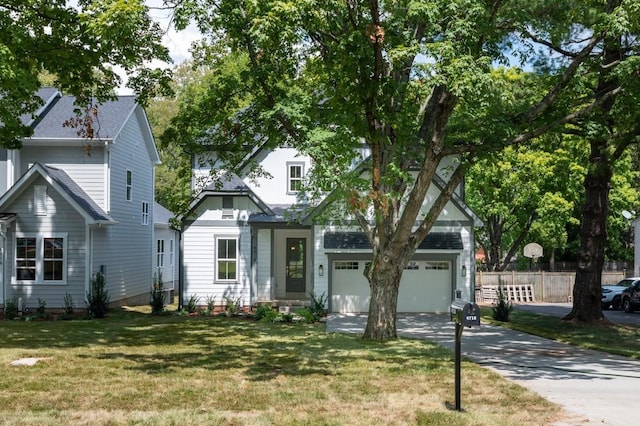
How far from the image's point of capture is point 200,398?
9172mm

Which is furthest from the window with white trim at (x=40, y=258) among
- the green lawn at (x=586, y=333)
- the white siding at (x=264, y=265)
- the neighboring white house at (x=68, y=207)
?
the green lawn at (x=586, y=333)

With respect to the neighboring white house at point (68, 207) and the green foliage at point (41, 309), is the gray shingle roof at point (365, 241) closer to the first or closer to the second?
the neighboring white house at point (68, 207)

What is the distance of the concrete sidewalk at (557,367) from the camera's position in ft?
29.6

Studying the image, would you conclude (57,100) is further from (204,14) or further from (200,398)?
(200,398)

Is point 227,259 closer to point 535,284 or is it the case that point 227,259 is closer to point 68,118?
point 68,118

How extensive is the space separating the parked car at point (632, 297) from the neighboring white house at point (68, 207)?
21.5m

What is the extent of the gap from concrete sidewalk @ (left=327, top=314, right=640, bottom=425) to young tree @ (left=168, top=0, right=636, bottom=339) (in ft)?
8.88

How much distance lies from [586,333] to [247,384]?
12.2 m

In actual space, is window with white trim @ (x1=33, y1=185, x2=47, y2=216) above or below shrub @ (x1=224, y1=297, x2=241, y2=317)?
above

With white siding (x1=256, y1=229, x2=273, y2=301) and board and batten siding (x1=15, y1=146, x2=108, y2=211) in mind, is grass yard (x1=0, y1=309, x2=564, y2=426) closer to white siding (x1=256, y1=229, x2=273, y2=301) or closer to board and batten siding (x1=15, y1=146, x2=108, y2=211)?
white siding (x1=256, y1=229, x2=273, y2=301)

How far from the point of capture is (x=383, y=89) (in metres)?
13.9

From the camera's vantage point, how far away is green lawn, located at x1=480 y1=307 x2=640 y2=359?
15.9 metres

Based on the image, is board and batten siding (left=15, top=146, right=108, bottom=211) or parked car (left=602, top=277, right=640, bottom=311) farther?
parked car (left=602, top=277, right=640, bottom=311)

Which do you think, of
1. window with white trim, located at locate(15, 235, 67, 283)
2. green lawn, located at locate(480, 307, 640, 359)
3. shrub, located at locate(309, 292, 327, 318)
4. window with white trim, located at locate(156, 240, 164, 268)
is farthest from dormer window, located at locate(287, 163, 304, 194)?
window with white trim, located at locate(156, 240, 164, 268)
